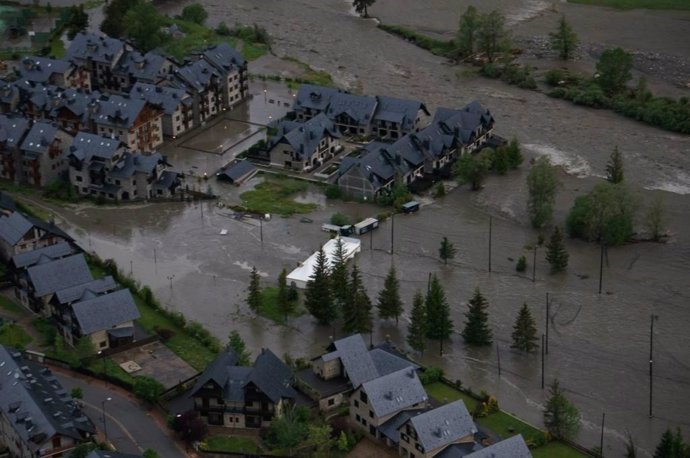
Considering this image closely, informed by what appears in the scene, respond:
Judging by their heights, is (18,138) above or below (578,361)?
above

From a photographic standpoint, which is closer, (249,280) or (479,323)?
(479,323)

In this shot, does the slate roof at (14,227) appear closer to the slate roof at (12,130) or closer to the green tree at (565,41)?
the slate roof at (12,130)

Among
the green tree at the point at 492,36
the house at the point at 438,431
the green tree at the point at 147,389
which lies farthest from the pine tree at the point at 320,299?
the green tree at the point at 492,36

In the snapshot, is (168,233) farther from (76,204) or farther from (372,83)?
(372,83)

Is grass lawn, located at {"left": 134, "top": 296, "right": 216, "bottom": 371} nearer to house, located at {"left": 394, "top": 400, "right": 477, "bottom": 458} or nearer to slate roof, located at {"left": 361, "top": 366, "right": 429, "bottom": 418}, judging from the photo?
slate roof, located at {"left": 361, "top": 366, "right": 429, "bottom": 418}

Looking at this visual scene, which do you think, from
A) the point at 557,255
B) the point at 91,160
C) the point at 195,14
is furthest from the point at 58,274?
the point at 195,14

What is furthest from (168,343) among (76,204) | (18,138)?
(18,138)

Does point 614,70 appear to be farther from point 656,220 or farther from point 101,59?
point 101,59
